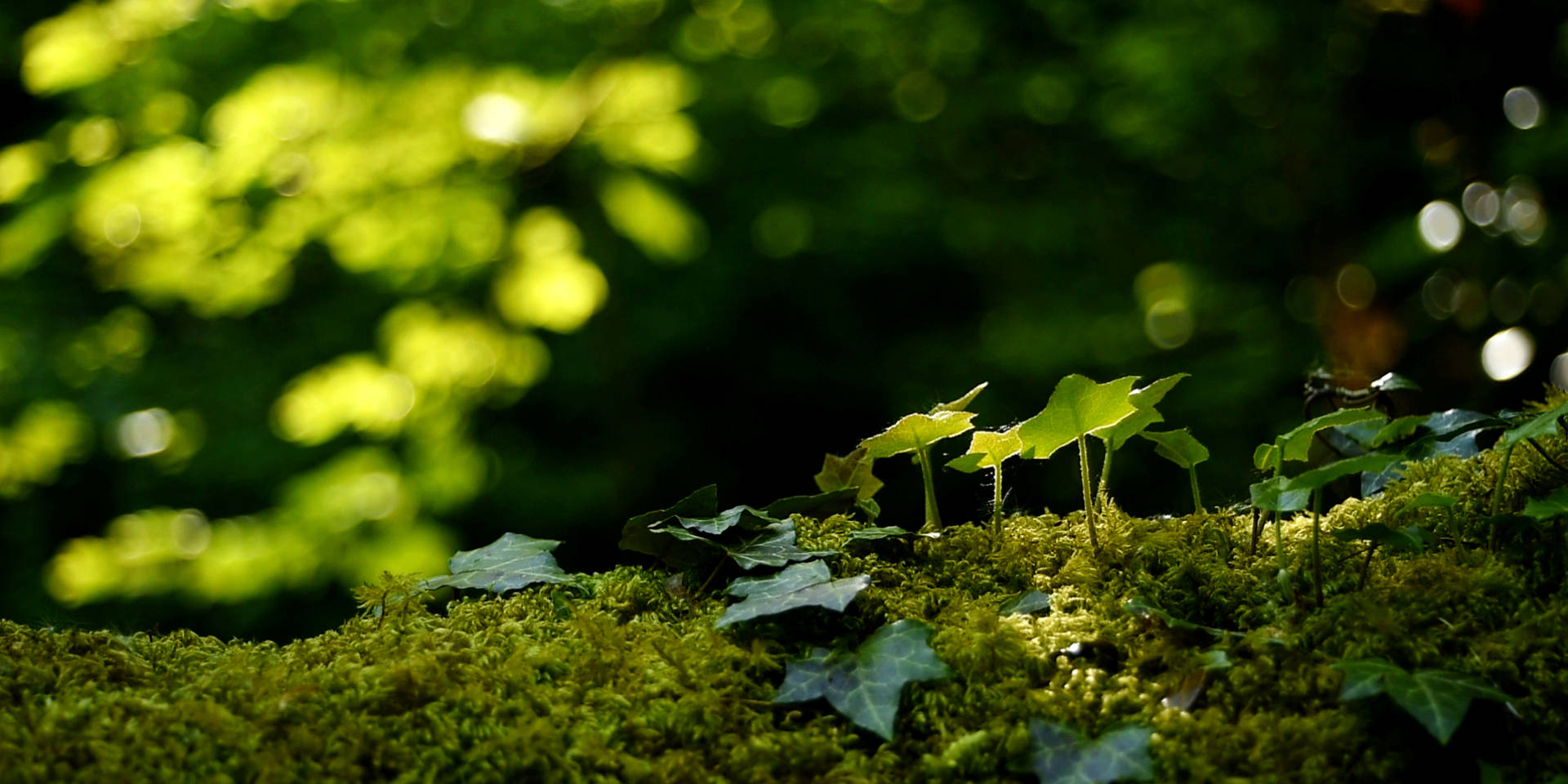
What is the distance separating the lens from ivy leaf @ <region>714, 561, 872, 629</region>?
1.23 meters

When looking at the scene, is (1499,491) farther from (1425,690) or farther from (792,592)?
(792,592)

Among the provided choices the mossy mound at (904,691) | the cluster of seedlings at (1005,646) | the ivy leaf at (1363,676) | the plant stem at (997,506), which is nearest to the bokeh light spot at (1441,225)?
the cluster of seedlings at (1005,646)

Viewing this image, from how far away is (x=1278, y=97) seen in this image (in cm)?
477

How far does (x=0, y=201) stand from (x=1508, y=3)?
6.83m

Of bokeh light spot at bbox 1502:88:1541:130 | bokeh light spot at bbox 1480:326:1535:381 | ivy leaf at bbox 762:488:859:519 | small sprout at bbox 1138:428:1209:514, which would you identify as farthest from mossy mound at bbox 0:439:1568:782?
bokeh light spot at bbox 1502:88:1541:130

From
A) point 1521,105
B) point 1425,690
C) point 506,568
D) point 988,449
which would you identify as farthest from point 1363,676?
point 1521,105

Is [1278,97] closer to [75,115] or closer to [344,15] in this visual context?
[344,15]

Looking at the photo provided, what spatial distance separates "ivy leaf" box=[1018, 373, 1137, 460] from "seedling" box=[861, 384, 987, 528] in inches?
3.6

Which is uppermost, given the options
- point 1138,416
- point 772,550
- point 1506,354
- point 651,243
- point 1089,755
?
point 651,243

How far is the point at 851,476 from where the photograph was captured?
1.76 metres

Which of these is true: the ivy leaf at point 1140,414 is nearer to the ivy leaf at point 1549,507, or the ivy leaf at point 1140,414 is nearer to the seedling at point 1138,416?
the seedling at point 1138,416

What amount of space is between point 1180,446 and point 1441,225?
3.72 metres

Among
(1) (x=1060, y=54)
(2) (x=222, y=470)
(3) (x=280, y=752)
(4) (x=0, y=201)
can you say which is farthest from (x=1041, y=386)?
(4) (x=0, y=201)

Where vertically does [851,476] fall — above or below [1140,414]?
below
